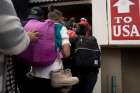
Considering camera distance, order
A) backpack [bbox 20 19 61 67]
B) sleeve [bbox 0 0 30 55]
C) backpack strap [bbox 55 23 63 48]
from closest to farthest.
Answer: sleeve [bbox 0 0 30 55]
backpack [bbox 20 19 61 67]
backpack strap [bbox 55 23 63 48]

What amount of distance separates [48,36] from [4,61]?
0.77 meters

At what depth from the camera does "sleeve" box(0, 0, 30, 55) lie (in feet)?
7.14

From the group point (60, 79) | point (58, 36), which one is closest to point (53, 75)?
point (60, 79)

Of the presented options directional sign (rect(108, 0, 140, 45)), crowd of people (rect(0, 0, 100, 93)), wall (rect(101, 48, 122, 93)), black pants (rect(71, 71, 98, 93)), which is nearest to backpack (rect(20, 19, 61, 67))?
crowd of people (rect(0, 0, 100, 93))

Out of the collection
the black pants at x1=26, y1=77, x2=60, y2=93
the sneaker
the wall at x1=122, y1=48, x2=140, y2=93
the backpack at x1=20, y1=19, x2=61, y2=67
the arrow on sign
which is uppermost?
the arrow on sign

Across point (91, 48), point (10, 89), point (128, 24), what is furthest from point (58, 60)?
point (128, 24)

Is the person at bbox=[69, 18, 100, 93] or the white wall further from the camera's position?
the white wall

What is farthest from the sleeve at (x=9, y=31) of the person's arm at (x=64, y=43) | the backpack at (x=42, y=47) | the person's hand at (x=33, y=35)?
the person's arm at (x=64, y=43)

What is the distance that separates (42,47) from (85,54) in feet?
5.68

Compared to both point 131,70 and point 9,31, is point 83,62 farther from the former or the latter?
point 131,70

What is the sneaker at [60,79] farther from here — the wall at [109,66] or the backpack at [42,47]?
the wall at [109,66]

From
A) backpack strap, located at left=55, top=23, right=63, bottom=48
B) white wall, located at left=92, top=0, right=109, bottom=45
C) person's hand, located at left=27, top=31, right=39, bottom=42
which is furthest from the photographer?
white wall, located at left=92, top=0, right=109, bottom=45

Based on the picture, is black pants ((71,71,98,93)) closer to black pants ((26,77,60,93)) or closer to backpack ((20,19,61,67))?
black pants ((26,77,60,93))

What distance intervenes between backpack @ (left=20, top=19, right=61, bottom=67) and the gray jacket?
577mm
